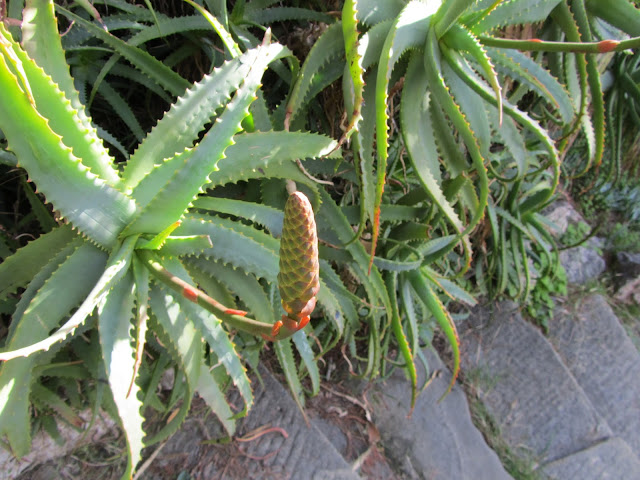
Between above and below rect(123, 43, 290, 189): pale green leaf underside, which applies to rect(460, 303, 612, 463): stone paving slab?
below

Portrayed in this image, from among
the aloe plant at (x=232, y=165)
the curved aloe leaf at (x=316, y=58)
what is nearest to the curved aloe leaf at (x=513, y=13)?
the aloe plant at (x=232, y=165)

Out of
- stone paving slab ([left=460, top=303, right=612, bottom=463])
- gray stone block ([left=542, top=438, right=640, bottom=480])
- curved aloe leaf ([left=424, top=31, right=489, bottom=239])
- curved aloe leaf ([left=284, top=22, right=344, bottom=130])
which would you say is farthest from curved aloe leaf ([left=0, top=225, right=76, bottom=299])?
gray stone block ([left=542, top=438, right=640, bottom=480])

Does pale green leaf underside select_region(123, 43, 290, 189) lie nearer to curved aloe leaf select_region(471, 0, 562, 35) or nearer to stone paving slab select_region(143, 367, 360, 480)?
curved aloe leaf select_region(471, 0, 562, 35)

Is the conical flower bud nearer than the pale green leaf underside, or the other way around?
the conical flower bud

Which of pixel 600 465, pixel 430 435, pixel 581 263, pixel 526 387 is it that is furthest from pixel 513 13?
pixel 581 263

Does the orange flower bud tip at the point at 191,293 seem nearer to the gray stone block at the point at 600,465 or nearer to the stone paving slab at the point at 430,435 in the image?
the stone paving slab at the point at 430,435
